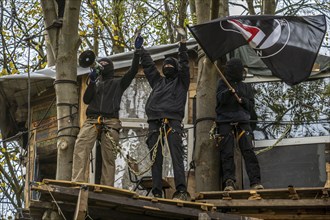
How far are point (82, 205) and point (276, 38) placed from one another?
4.22 m

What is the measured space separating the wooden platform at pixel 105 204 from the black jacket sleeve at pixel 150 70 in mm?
2151

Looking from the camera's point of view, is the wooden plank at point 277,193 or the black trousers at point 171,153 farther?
the black trousers at point 171,153

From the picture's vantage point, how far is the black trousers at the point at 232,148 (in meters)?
12.2

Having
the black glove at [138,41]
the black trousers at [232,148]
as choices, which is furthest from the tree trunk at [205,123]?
the black glove at [138,41]

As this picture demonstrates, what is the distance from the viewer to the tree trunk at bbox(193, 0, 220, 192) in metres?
13.0

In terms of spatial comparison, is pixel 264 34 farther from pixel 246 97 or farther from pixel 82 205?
pixel 82 205

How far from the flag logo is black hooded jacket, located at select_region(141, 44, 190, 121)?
41.1 inches

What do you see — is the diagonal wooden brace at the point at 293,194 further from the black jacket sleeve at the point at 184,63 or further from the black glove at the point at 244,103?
the black jacket sleeve at the point at 184,63

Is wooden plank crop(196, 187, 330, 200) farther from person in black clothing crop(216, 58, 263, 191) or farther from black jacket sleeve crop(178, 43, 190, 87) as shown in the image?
black jacket sleeve crop(178, 43, 190, 87)

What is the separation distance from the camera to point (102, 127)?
12.4 m

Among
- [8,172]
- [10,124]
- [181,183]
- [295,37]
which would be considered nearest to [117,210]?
[181,183]

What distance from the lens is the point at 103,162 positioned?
12.3 meters

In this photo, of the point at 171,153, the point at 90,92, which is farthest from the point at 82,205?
the point at 90,92

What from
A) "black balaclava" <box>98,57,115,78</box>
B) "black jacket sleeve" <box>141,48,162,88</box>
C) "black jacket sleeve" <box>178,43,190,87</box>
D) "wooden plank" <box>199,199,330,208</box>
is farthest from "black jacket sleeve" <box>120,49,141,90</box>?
"wooden plank" <box>199,199,330,208</box>
